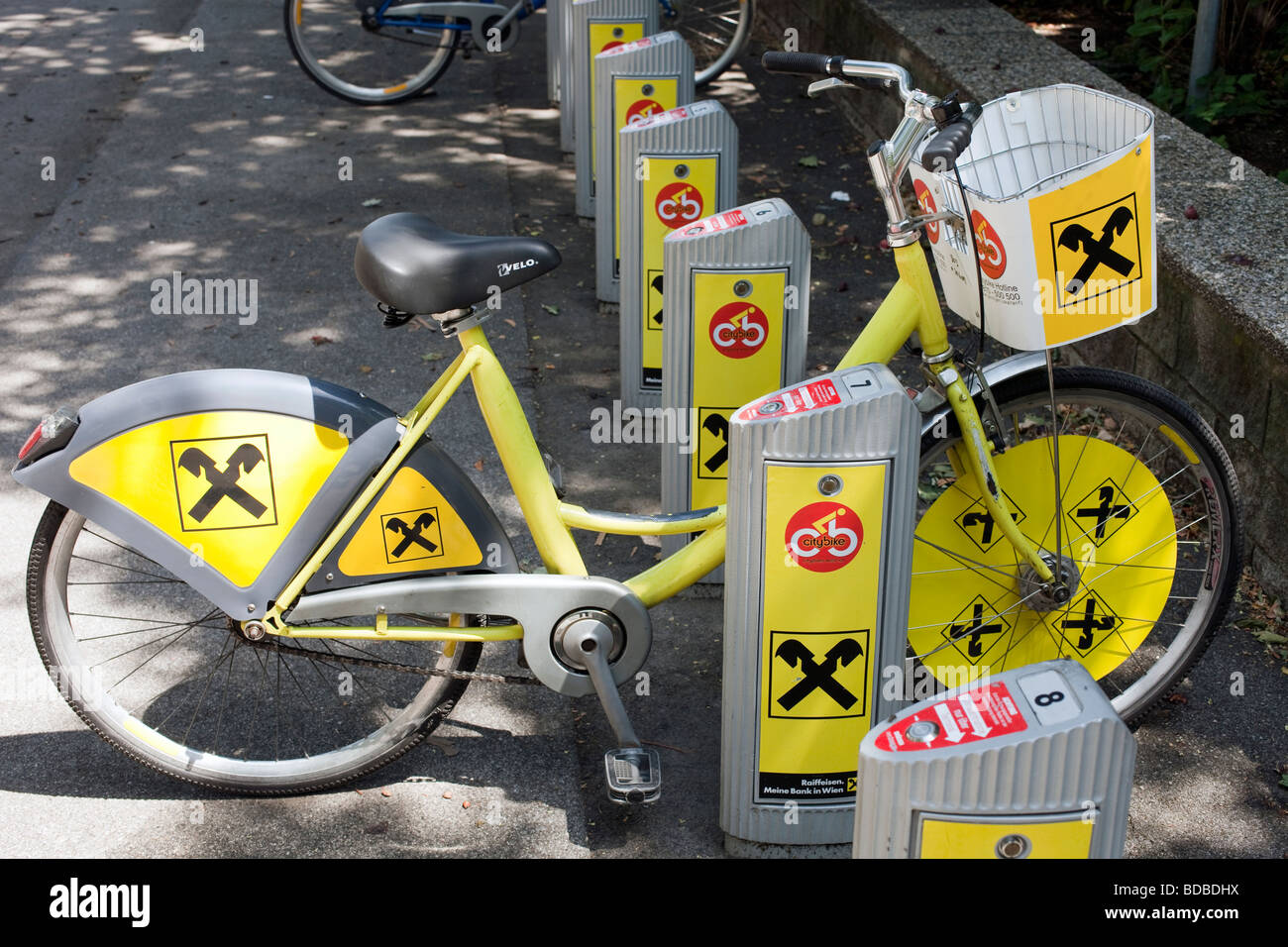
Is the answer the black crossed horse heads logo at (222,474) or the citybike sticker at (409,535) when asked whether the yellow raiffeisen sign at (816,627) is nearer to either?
the citybike sticker at (409,535)

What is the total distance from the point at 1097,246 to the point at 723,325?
129 centimetres

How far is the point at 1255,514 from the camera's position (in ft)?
13.0

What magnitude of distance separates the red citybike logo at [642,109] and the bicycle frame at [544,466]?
106 inches

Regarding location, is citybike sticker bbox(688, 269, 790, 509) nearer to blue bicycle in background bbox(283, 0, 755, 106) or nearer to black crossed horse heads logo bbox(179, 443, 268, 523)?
black crossed horse heads logo bbox(179, 443, 268, 523)

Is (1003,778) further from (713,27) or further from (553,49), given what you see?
(713,27)

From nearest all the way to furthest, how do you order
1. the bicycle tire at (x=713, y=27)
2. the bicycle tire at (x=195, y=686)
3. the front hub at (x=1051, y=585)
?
the bicycle tire at (x=195, y=686)
the front hub at (x=1051, y=585)
the bicycle tire at (x=713, y=27)

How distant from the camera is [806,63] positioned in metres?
2.95

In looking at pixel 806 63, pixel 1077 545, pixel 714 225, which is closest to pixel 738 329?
pixel 714 225

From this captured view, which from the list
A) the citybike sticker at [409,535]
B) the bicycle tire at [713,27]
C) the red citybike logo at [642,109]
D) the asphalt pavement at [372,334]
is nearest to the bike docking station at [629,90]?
the red citybike logo at [642,109]

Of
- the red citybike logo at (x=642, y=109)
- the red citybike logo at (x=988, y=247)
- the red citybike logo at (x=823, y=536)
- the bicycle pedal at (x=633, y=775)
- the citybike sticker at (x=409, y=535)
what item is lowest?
the bicycle pedal at (x=633, y=775)

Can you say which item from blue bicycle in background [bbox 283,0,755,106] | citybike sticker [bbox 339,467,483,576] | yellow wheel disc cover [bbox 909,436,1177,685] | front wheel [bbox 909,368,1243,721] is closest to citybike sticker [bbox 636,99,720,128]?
front wheel [bbox 909,368,1243,721]

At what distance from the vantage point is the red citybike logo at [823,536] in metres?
2.74

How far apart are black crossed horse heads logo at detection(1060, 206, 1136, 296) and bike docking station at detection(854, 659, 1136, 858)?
1085 millimetres

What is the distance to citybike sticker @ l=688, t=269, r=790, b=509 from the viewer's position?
3.77 meters
